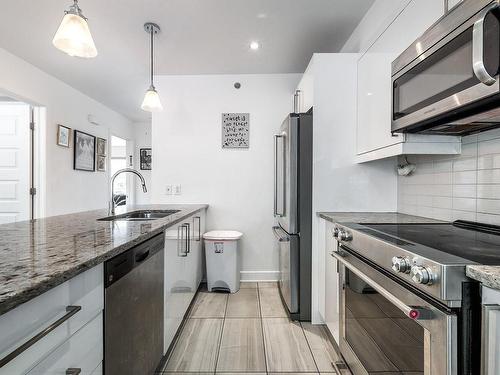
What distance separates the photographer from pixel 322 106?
221cm

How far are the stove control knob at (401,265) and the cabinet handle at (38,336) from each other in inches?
39.9

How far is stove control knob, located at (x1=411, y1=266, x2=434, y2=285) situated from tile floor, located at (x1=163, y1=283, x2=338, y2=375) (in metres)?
1.17

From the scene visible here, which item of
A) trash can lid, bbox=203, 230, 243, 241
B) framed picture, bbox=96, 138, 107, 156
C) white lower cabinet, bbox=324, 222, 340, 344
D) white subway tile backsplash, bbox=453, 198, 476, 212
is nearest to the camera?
white subway tile backsplash, bbox=453, 198, 476, 212

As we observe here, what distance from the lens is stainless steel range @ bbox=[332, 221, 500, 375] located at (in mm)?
759

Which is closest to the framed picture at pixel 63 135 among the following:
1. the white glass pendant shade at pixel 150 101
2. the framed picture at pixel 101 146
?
the framed picture at pixel 101 146

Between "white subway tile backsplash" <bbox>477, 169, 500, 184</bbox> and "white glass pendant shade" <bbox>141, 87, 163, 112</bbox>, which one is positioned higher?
"white glass pendant shade" <bbox>141, 87, 163, 112</bbox>

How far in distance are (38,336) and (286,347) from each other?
65.8 inches

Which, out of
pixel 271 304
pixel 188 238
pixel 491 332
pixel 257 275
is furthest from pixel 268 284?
pixel 491 332

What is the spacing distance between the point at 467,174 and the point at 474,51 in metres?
0.85

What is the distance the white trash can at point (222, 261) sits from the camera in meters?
2.89

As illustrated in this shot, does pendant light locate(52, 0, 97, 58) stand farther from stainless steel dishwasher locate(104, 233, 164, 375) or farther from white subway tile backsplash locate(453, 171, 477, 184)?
white subway tile backsplash locate(453, 171, 477, 184)

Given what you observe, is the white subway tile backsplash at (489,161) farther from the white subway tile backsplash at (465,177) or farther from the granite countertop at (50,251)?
the granite countertop at (50,251)

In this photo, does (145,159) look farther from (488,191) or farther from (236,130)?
(488,191)

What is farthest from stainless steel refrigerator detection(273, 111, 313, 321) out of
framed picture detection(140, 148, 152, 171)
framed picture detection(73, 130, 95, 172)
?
framed picture detection(140, 148, 152, 171)
